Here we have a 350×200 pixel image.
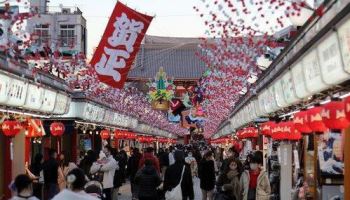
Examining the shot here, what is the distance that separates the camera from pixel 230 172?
15352 mm

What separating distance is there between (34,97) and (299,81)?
689 cm

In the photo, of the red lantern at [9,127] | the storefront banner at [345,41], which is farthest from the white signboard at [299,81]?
the red lantern at [9,127]

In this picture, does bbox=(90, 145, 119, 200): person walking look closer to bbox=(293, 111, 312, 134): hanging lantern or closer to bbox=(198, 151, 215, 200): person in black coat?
bbox=(198, 151, 215, 200): person in black coat

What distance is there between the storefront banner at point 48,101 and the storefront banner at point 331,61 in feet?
30.0

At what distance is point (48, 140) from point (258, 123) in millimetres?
7650

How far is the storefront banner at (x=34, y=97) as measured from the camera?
46.5 feet

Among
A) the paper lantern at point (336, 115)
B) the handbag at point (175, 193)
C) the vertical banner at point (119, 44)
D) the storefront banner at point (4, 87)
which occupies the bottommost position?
the handbag at point (175, 193)

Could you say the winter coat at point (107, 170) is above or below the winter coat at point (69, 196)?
above

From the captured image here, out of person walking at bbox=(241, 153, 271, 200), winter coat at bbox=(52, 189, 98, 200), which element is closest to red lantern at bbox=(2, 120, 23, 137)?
person walking at bbox=(241, 153, 271, 200)

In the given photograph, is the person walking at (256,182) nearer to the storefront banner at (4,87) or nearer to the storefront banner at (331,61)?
the storefront banner at (4,87)

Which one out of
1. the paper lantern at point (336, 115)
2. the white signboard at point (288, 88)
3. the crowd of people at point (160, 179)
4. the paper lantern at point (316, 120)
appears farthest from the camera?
the crowd of people at point (160, 179)

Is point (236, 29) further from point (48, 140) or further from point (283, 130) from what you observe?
point (48, 140)

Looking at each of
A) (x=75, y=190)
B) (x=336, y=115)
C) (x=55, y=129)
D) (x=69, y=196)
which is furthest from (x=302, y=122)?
(x=55, y=129)

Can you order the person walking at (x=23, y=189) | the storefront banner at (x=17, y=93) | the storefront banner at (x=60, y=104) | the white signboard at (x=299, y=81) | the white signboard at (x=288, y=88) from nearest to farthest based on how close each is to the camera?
the person walking at (x=23, y=189) < the white signboard at (x=299, y=81) < the white signboard at (x=288, y=88) < the storefront banner at (x=17, y=93) < the storefront banner at (x=60, y=104)
